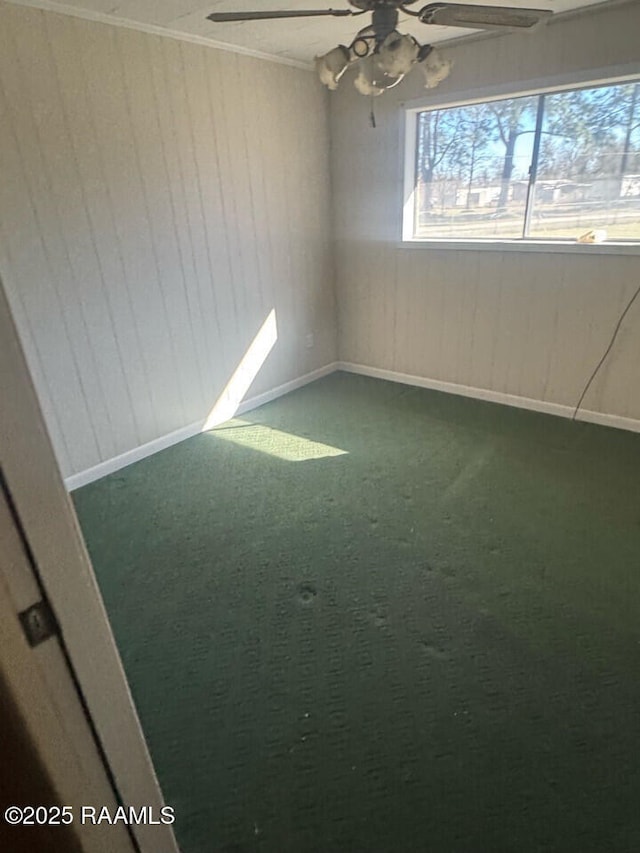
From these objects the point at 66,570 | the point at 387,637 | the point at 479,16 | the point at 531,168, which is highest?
the point at 479,16

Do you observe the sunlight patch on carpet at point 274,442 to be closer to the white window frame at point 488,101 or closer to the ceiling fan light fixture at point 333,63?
the white window frame at point 488,101

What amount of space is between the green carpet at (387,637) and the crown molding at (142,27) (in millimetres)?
2228

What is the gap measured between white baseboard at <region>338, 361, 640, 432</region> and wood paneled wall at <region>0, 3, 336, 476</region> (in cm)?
85

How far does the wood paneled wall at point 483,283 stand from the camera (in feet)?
9.44

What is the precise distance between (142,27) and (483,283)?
2.41 meters

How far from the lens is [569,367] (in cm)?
329

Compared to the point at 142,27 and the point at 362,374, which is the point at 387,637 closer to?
the point at 362,374

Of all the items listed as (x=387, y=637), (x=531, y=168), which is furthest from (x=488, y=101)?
(x=387, y=637)

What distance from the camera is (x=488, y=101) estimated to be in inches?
123

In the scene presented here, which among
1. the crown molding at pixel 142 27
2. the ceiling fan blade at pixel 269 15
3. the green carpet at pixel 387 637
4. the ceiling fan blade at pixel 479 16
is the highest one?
the crown molding at pixel 142 27

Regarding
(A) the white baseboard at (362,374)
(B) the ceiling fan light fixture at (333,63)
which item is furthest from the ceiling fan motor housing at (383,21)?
(A) the white baseboard at (362,374)

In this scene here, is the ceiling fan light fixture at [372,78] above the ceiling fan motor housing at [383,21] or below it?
below

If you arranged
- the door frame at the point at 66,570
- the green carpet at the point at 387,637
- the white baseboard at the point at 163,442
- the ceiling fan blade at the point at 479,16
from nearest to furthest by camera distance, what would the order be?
the door frame at the point at 66,570
the green carpet at the point at 387,637
the ceiling fan blade at the point at 479,16
the white baseboard at the point at 163,442

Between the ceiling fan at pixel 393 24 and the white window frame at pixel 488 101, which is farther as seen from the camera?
the white window frame at pixel 488 101
